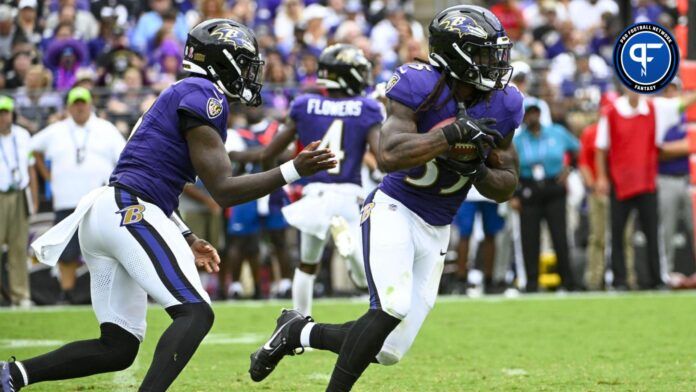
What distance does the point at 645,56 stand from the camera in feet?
21.1

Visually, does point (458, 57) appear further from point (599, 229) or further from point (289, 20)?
point (289, 20)

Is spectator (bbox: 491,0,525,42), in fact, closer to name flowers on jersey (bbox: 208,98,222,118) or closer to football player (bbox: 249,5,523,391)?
football player (bbox: 249,5,523,391)

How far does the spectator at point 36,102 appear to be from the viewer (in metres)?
12.7

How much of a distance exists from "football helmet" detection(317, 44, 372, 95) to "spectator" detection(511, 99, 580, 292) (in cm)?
396

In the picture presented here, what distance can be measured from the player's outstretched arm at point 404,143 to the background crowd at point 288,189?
6.20 meters

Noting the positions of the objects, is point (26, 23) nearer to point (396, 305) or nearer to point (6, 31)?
point (6, 31)

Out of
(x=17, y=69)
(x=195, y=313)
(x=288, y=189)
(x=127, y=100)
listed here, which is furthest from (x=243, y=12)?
(x=195, y=313)

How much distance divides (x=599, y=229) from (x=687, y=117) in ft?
5.01

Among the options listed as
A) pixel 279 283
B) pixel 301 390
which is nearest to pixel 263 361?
pixel 301 390

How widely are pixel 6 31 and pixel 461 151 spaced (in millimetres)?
9672

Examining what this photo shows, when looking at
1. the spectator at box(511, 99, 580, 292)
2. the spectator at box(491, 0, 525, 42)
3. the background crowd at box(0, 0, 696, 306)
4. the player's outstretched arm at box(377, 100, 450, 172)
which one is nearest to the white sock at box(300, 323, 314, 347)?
the player's outstretched arm at box(377, 100, 450, 172)

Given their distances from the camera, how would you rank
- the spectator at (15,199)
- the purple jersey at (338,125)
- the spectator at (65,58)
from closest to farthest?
1. the purple jersey at (338,125)
2. the spectator at (15,199)
3. the spectator at (65,58)

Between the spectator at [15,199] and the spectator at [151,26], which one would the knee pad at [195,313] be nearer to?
the spectator at [15,199]

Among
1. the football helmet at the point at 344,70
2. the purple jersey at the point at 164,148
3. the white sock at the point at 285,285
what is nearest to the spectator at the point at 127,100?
the white sock at the point at 285,285
